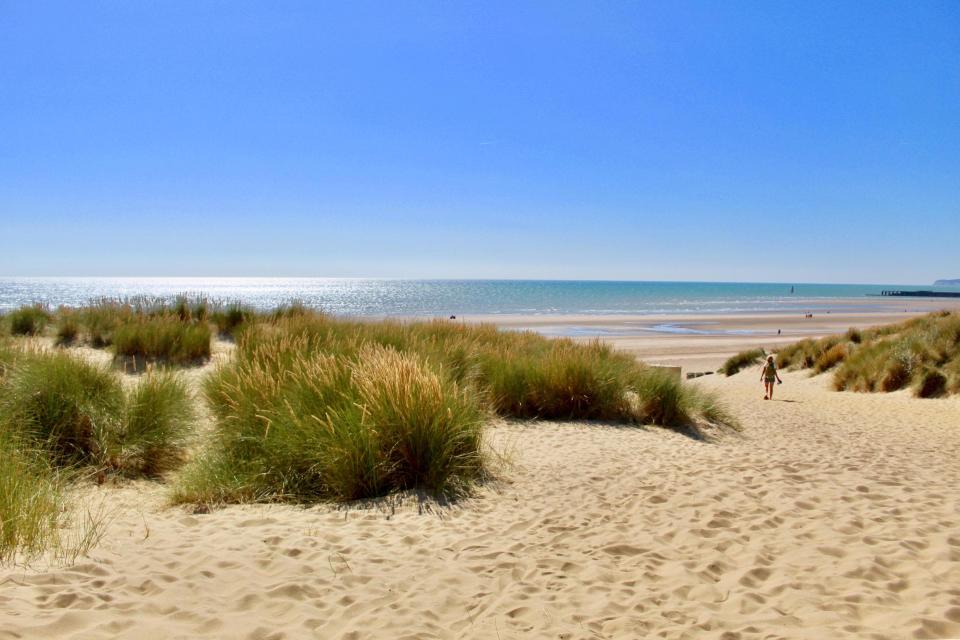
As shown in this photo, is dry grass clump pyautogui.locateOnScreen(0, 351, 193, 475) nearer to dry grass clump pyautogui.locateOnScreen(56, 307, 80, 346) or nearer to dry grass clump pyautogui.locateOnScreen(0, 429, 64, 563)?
dry grass clump pyautogui.locateOnScreen(0, 429, 64, 563)

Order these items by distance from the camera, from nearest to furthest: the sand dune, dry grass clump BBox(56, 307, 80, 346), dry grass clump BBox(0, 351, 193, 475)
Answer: the sand dune
dry grass clump BBox(0, 351, 193, 475)
dry grass clump BBox(56, 307, 80, 346)

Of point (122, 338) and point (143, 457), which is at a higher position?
point (122, 338)

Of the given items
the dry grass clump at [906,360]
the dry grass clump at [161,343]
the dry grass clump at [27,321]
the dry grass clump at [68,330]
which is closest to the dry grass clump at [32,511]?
the dry grass clump at [161,343]

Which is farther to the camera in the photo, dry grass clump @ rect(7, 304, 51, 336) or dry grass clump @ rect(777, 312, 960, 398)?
dry grass clump @ rect(7, 304, 51, 336)

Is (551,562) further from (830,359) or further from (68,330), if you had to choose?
(830,359)

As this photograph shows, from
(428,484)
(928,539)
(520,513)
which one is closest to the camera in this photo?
(928,539)

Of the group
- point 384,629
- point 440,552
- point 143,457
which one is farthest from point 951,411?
point 143,457

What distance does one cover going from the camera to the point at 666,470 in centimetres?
665

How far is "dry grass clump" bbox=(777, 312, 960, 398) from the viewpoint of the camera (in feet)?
45.8

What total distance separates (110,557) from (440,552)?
2.17 m

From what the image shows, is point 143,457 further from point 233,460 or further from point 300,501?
point 300,501

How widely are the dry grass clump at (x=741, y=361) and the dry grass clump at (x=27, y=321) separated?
2156cm

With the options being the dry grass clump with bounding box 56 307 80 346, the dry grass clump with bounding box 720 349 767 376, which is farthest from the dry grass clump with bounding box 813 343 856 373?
the dry grass clump with bounding box 56 307 80 346

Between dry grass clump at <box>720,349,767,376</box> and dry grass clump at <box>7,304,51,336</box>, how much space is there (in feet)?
70.7
